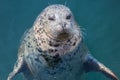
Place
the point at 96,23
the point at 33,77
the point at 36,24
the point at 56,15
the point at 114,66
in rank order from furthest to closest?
the point at 96,23, the point at 114,66, the point at 33,77, the point at 36,24, the point at 56,15

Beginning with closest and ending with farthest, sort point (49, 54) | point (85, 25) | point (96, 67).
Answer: point (49, 54)
point (96, 67)
point (85, 25)

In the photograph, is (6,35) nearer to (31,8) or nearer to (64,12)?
(31,8)

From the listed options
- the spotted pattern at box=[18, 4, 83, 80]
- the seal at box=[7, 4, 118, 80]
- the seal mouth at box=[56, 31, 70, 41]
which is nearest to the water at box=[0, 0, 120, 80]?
the seal at box=[7, 4, 118, 80]

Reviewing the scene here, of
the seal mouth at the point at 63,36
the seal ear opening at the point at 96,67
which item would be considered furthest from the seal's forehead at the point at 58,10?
the seal ear opening at the point at 96,67

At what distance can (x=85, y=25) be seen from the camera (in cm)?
849

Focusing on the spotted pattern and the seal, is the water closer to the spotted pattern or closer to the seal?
the seal

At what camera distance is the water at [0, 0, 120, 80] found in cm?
819

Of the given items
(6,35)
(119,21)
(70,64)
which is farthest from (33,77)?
(119,21)

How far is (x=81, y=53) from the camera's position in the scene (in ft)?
20.0

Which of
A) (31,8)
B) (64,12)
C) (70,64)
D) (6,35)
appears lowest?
(70,64)

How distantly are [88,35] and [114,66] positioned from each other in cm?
87

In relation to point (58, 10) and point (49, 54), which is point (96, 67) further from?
point (58, 10)

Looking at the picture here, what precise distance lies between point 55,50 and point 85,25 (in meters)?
2.91

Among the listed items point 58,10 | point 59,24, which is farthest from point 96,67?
point 59,24
